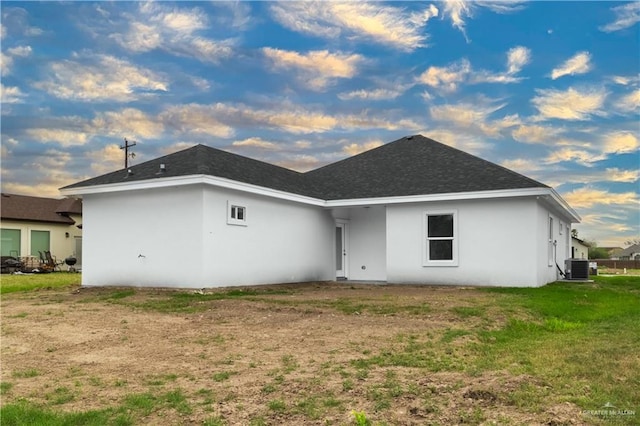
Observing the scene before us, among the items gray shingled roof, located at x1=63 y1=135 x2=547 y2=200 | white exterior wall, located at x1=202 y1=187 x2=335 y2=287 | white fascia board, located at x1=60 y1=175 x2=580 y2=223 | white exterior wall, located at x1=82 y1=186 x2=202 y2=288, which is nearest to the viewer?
white fascia board, located at x1=60 y1=175 x2=580 y2=223

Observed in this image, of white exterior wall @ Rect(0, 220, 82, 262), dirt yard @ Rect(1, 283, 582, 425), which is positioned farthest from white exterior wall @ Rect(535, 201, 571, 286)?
white exterior wall @ Rect(0, 220, 82, 262)

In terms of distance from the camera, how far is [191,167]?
45.4 feet

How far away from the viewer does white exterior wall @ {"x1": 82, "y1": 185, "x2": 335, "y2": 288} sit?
13359 millimetres

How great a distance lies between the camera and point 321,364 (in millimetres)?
5746

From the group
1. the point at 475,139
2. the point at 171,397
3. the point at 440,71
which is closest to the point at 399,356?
the point at 171,397

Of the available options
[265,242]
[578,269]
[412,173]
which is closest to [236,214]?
[265,242]

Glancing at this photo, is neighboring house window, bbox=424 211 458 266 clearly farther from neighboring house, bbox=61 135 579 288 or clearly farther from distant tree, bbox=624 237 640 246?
distant tree, bbox=624 237 640 246

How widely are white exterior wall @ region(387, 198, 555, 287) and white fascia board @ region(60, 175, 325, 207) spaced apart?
3539 mm

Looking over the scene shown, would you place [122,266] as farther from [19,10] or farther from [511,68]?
[511,68]

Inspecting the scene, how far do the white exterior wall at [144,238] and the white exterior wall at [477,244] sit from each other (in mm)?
6511

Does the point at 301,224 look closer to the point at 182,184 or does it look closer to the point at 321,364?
the point at 182,184

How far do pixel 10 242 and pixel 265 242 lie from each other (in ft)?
71.1

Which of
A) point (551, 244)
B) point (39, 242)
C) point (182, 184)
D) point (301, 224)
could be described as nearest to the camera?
point (182, 184)

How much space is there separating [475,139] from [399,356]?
18.8 metres
